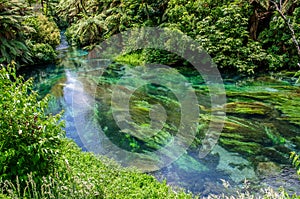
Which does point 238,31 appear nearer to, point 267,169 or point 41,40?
point 267,169

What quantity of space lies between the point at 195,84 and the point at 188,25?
135 inches

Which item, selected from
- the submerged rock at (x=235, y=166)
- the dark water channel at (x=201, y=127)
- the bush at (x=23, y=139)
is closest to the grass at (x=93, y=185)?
the bush at (x=23, y=139)

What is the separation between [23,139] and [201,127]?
452 centimetres

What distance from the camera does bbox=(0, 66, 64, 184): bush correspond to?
281cm

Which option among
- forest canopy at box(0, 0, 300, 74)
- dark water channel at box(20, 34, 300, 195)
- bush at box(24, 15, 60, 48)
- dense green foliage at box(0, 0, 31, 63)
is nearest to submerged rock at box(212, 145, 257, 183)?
dark water channel at box(20, 34, 300, 195)

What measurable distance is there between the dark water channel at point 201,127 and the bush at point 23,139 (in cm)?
240

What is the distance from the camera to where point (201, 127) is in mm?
6680

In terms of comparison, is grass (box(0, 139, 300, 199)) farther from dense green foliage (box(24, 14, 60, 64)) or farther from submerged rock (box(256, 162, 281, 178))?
dense green foliage (box(24, 14, 60, 64))

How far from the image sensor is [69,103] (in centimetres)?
886

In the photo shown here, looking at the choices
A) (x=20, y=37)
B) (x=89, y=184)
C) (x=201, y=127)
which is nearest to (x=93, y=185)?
(x=89, y=184)

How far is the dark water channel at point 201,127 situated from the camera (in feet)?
16.1

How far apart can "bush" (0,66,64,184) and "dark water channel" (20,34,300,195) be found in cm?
240

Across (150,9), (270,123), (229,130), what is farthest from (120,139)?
(150,9)

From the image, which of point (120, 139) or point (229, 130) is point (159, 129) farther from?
point (229, 130)
